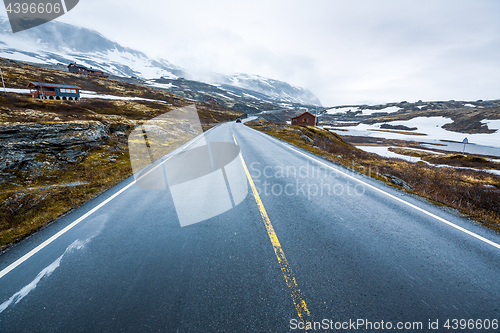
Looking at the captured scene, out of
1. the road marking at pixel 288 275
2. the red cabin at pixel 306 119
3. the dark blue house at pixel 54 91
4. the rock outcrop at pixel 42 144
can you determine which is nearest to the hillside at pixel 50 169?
the rock outcrop at pixel 42 144

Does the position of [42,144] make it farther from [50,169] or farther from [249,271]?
[249,271]

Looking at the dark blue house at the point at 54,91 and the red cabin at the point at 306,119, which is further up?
the dark blue house at the point at 54,91

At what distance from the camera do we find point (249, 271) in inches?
128

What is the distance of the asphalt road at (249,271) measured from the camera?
2.56 meters

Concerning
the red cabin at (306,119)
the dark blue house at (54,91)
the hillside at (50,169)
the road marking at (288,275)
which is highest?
the dark blue house at (54,91)

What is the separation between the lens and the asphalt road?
256 centimetres

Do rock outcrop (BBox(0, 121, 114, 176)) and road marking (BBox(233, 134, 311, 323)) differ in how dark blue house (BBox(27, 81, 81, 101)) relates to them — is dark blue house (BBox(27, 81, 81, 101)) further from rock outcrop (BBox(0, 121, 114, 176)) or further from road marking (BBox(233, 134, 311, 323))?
road marking (BBox(233, 134, 311, 323))

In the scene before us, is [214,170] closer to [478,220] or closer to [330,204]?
[330,204]

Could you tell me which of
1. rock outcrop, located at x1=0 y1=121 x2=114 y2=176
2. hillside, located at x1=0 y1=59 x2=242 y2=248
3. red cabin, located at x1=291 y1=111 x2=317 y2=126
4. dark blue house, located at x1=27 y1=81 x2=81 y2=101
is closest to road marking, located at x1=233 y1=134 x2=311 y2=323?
hillside, located at x1=0 y1=59 x2=242 y2=248

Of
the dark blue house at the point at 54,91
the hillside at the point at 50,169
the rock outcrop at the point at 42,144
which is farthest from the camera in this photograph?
the dark blue house at the point at 54,91

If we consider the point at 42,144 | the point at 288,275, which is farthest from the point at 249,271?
the point at 42,144

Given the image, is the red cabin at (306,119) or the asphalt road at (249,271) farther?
the red cabin at (306,119)

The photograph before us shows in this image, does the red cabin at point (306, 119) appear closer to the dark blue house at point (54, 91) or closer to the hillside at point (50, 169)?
the hillside at point (50, 169)

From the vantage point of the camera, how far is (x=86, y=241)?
404cm
